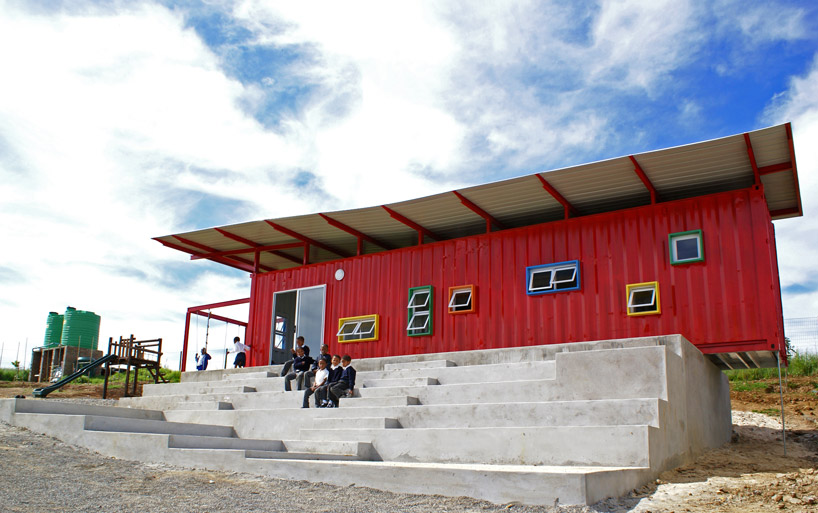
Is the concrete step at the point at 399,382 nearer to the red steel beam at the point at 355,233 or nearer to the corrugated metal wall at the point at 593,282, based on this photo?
the corrugated metal wall at the point at 593,282

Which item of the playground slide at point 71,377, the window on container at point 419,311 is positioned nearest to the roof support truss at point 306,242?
the window on container at point 419,311

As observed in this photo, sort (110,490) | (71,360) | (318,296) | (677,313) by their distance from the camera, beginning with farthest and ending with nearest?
(71,360) → (318,296) → (677,313) → (110,490)

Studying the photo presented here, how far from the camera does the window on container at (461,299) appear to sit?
14.5 metres

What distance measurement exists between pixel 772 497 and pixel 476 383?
437 cm

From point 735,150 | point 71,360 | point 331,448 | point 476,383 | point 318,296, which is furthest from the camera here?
point 71,360

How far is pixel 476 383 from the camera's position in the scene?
1019cm

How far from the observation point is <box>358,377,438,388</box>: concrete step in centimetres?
1134

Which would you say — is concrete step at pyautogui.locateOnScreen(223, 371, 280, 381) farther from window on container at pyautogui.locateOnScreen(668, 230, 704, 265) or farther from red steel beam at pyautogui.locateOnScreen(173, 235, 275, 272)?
window on container at pyautogui.locateOnScreen(668, 230, 704, 265)

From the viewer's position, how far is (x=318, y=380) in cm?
1166

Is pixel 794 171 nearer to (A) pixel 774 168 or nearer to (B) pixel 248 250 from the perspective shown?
(A) pixel 774 168

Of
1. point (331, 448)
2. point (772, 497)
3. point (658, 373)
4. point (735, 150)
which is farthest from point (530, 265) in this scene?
point (772, 497)

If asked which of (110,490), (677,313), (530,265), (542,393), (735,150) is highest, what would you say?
(735,150)

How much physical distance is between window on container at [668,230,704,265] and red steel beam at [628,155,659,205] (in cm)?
83

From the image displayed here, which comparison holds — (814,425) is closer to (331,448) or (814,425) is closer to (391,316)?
(391,316)
